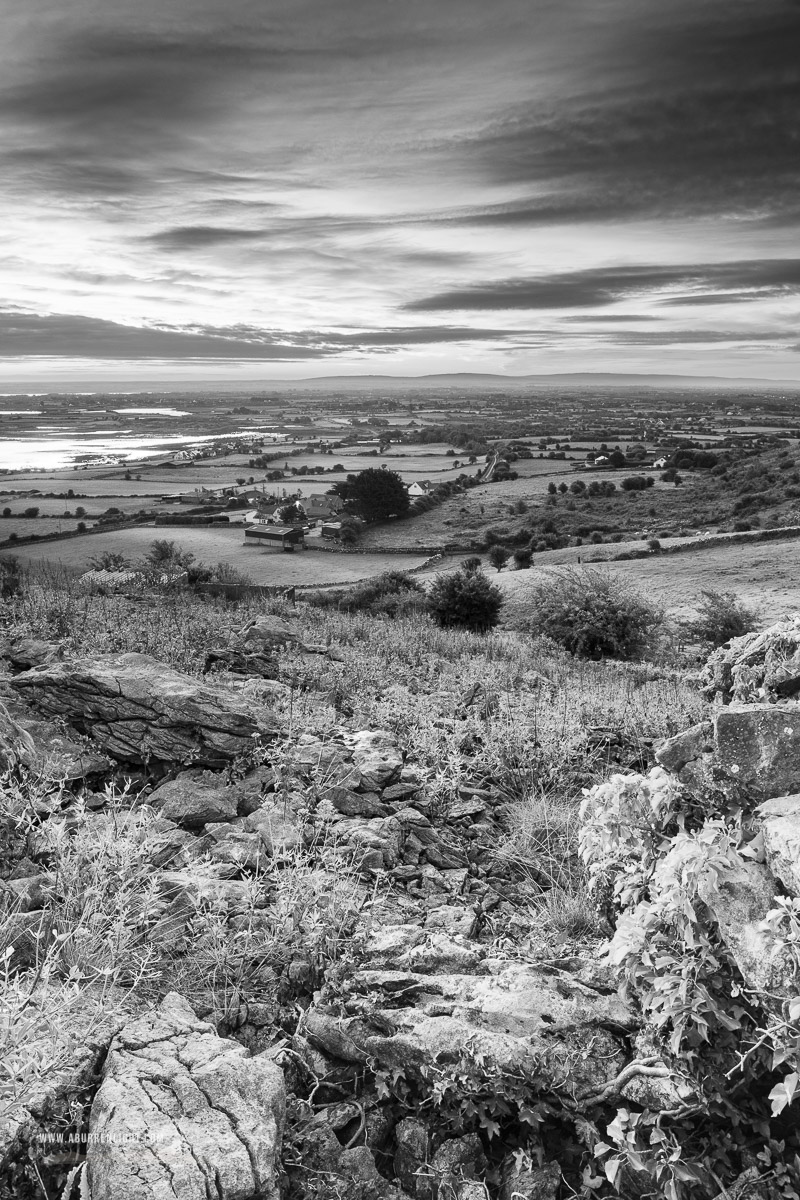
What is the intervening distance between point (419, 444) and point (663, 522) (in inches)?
2935

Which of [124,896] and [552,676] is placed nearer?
[124,896]

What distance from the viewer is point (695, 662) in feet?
53.2

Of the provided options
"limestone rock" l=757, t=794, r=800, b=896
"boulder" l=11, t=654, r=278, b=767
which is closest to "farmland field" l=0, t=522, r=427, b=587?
"boulder" l=11, t=654, r=278, b=767

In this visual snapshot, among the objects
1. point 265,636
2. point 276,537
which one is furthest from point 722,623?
point 276,537

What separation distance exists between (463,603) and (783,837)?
68.1 feet

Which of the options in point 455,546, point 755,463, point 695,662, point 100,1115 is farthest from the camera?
point 755,463

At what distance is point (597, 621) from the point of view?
20.7m

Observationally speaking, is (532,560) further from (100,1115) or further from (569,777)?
(100,1115)

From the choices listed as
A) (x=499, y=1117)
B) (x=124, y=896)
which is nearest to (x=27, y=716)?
(x=124, y=896)

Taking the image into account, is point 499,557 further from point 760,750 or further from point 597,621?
point 760,750

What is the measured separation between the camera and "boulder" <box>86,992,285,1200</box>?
6.88ft

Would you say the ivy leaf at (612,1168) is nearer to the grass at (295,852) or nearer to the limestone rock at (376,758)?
the grass at (295,852)

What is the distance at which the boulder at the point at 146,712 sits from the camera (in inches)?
221

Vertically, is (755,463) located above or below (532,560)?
above
